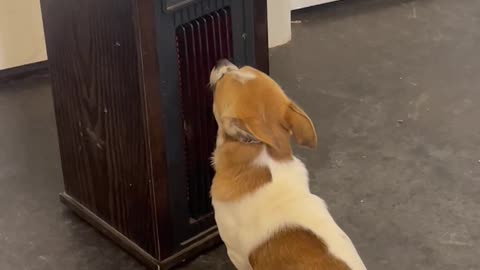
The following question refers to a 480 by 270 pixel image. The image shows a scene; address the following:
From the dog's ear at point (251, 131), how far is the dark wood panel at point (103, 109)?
23 cm

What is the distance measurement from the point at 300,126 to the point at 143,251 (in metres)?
0.60

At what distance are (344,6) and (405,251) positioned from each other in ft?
5.80

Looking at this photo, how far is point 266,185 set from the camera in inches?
70.3

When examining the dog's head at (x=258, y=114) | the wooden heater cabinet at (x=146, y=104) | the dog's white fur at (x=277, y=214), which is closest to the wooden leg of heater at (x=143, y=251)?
the wooden heater cabinet at (x=146, y=104)

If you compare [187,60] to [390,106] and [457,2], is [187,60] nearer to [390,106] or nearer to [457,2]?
[390,106]

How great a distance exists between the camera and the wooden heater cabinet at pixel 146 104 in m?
1.83

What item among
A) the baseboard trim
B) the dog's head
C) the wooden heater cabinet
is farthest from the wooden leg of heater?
the baseboard trim

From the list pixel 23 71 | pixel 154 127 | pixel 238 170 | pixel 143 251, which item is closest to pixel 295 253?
pixel 238 170

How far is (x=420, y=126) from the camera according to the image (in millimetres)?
2727

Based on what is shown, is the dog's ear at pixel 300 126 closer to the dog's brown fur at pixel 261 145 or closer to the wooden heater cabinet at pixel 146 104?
the dog's brown fur at pixel 261 145

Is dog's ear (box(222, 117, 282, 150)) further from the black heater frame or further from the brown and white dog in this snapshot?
the black heater frame

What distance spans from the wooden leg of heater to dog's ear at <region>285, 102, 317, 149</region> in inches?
20.1

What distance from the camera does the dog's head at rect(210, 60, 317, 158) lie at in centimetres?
172

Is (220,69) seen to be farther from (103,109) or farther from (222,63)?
(103,109)
